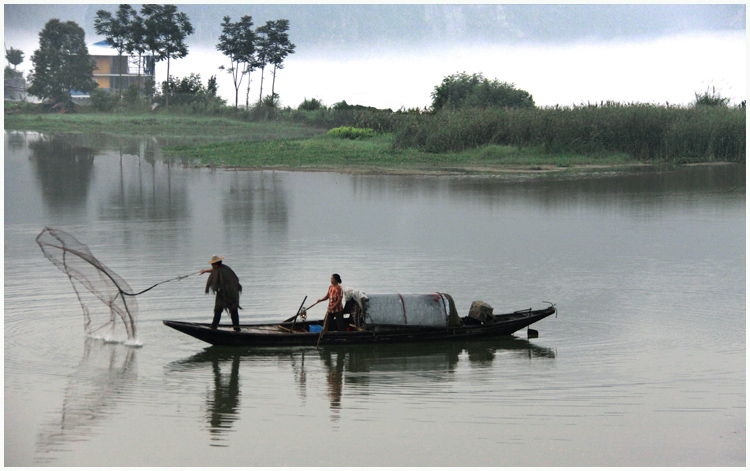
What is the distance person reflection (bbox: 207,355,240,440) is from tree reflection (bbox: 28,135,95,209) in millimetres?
20238

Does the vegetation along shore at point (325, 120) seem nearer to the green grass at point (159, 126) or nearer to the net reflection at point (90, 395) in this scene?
the green grass at point (159, 126)

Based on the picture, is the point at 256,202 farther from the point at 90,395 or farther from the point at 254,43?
the point at 254,43

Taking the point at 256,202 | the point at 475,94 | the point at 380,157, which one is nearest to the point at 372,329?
the point at 256,202

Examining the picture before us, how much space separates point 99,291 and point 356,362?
4.13 metres

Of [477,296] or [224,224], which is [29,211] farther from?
[477,296]

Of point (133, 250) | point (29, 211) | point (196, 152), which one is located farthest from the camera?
point (196, 152)

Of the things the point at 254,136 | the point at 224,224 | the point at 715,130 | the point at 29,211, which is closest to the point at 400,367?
the point at 224,224

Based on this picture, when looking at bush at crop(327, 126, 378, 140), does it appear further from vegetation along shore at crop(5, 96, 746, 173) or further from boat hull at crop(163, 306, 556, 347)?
boat hull at crop(163, 306, 556, 347)

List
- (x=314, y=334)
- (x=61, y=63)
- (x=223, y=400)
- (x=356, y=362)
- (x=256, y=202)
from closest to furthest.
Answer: (x=223, y=400) → (x=356, y=362) → (x=314, y=334) → (x=256, y=202) → (x=61, y=63)

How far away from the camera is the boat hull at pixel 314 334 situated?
15094 millimetres

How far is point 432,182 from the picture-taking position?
40.4 m

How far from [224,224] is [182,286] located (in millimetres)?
8846

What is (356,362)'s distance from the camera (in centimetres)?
1484

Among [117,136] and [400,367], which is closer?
[400,367]
